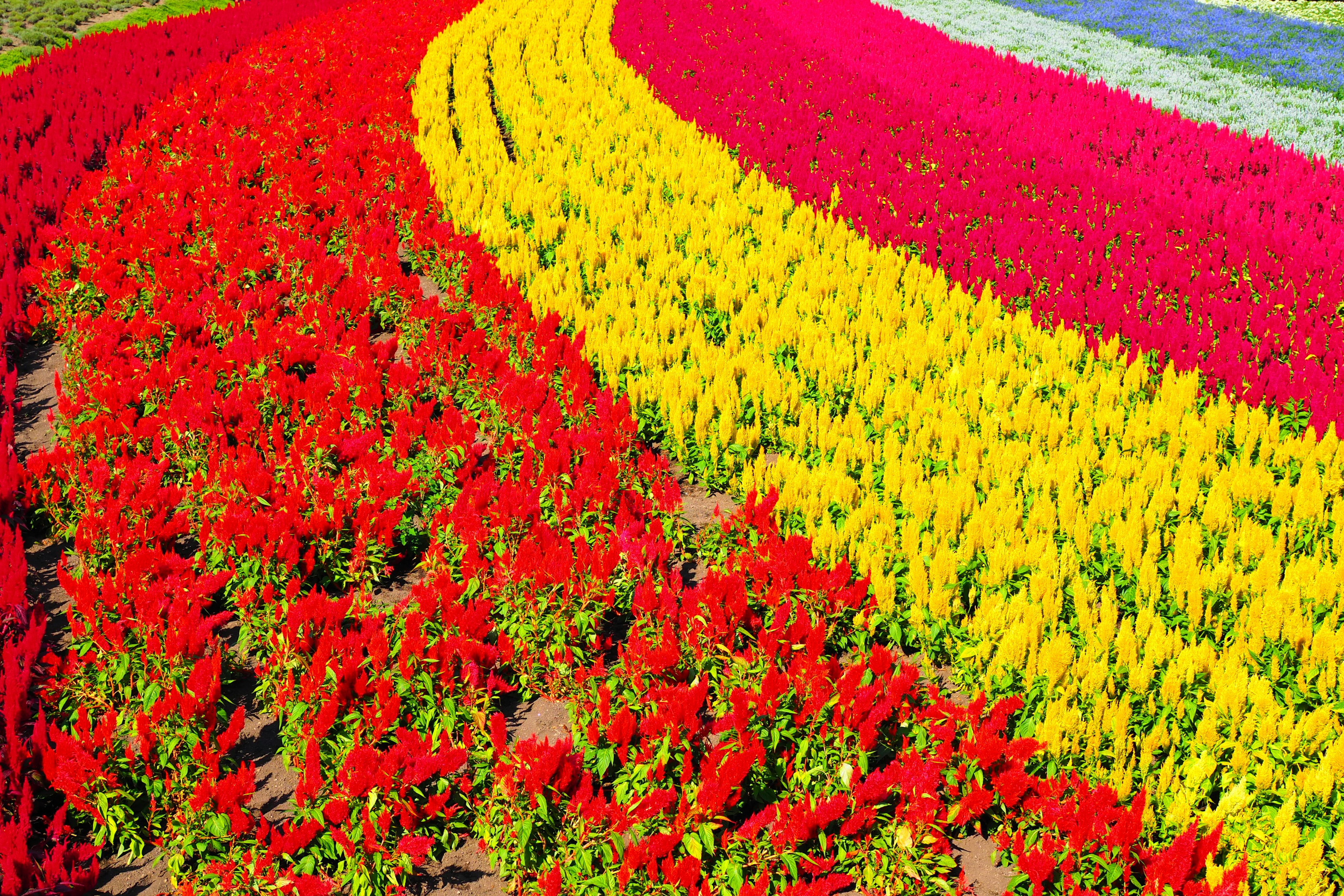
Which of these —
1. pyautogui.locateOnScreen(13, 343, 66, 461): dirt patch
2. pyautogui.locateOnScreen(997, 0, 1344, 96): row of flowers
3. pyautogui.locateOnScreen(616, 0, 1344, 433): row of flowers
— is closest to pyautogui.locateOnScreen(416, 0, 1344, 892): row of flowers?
pyautogui.locateOnScreen(616, 0, 1344, 433): row of flowers

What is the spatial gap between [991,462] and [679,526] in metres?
1.58

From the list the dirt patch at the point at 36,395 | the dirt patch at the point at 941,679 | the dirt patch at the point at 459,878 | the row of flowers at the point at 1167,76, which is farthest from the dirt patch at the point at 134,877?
the row of flowers at the point at 1167,76

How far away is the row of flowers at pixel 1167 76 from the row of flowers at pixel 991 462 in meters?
3.07

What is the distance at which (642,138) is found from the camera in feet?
31.9

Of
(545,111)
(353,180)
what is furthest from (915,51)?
(353,180)

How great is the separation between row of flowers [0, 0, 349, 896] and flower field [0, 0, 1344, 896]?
33 millimetres

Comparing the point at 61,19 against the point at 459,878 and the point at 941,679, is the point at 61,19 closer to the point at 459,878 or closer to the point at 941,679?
the point at 459,878

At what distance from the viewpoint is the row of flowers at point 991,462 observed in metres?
3.01

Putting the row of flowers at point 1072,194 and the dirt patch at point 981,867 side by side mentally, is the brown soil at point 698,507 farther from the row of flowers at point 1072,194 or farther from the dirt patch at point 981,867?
the row of flowers at point 1072,194

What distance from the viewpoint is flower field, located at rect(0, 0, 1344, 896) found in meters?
2.89

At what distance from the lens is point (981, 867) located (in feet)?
9.68

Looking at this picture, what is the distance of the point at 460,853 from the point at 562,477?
6.38ft

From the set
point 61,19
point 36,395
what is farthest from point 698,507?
point 61,19

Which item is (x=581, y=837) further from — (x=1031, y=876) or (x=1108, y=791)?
(x=1108, y=791)
